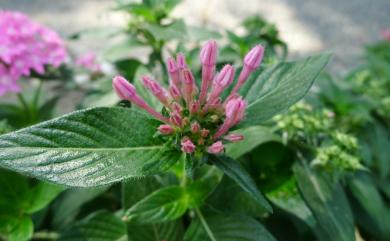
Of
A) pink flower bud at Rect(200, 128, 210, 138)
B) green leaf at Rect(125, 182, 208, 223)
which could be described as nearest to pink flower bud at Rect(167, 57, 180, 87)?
pink flower bud at Rect(200, 128, 210, 138)

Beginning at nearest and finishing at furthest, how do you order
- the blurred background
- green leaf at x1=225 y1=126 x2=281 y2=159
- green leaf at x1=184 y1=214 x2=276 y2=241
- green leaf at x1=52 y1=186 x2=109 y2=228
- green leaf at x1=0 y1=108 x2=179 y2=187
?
1. green leaf at x1=0 y1=108 x2=179 y2=187
2. green leaf at x1=184 y1=214 x2=276 y2=241
3. green leaf at x1=225 y1=126 x2=281 y2=159
4. green leaf at x1=52 y1=186 x2=109 y2=228
5. the blurred background

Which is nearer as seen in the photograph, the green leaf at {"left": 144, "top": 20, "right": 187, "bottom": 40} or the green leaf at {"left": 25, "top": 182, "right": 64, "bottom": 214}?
the green leaf at {"left": 25, "top": 182, "right": 64, "bottom": 214}

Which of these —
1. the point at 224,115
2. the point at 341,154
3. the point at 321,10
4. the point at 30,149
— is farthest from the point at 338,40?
the point at 30,149

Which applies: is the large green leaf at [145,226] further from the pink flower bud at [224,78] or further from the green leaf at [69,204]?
the pink flower bud at [224,78]

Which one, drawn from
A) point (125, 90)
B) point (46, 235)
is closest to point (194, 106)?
point (125, 90)

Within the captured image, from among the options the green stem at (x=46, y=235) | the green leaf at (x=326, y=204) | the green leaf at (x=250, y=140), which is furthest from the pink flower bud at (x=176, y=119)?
the green stem at (x=46, y=235)

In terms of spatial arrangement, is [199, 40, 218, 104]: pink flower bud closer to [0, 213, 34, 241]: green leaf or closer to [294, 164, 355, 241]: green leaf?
[294, 164, 355, 241]: green leaf
